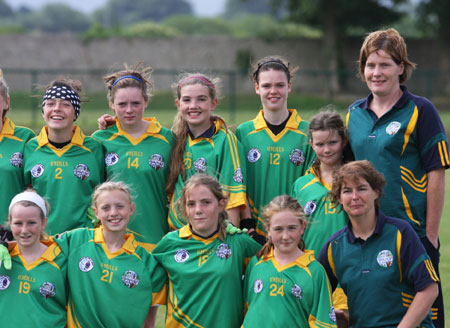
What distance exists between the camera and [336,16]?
1138 inches

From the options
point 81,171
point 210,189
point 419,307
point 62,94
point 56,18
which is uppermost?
Answer: point 56,18

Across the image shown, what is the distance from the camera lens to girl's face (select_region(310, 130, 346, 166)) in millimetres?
4191

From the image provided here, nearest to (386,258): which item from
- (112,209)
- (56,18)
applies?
(112,209)

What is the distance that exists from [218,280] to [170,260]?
12.6 inches

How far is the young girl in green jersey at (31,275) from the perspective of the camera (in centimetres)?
385

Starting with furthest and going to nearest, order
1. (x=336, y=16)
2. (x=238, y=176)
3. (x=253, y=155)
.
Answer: (x=336, y=16) → (x=253, y=155) → (x=238, y=176)

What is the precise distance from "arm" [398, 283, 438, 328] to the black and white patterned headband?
2521mm

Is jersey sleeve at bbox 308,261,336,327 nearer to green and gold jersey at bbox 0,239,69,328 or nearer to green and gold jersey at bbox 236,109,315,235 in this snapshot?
green and gold jersey at bbox 236,109,315,235

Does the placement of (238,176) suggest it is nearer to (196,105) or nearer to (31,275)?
(196,105)

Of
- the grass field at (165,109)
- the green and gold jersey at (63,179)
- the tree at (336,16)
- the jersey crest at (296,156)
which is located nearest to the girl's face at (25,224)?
the green and gold jersey at (63,179)

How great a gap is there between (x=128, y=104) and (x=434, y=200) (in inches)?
82.1

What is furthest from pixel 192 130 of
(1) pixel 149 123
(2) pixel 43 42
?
(2) pixel 43 42

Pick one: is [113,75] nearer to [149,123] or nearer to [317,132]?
[149,123]

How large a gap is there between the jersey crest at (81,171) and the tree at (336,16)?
24.9m
